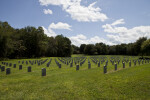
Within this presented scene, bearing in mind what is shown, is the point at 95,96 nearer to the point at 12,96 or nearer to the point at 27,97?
the point at 27,97

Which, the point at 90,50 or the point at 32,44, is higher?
the point at 32,44

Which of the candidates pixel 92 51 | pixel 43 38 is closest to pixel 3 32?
pixel 43 38

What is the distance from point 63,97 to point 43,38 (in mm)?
45617

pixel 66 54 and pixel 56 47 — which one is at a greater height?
pixel 56 47

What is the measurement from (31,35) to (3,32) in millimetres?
17061

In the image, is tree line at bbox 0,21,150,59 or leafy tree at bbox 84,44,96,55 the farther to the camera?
leafy tree at bbox 84,44,96,55

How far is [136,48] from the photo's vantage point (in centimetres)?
4666

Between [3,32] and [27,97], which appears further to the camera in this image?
[3,32]

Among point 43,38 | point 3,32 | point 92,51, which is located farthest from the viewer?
point 92,51

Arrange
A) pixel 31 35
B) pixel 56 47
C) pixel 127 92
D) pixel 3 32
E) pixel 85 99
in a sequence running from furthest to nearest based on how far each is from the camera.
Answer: pixel 56 47
pixel 31 35
pixel 3 32
pixel 127 92
pixel 85 99

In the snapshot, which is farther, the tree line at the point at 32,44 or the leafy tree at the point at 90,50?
the leafy tree at the point at 90,50

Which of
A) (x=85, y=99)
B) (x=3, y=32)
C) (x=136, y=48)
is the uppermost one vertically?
(x=3, y=32)

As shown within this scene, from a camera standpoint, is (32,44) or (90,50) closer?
(32,44)

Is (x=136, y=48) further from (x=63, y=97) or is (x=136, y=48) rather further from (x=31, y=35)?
(x=63, y=97)
